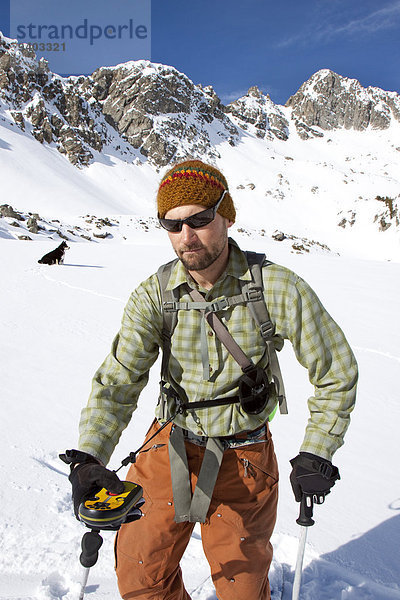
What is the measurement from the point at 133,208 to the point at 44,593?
202 ft

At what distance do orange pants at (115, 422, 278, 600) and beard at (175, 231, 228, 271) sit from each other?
872 mm

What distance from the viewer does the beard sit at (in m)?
1.74

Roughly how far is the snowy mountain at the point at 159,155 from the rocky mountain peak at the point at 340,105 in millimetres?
24355

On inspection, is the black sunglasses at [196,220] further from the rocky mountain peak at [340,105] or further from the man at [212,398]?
the rocky mountain peak at [340,105]

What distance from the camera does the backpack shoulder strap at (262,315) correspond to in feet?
5.62

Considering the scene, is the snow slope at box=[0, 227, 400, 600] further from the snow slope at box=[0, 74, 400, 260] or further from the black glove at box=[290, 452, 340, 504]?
the snow slope at box=[0, 74, 400, 260]

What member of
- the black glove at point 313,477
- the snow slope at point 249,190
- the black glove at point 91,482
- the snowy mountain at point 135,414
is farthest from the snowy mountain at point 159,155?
the black glove at point 91,482

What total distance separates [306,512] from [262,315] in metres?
0.85

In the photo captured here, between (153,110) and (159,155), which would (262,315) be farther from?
(153,110)

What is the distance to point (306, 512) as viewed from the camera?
1.65 m

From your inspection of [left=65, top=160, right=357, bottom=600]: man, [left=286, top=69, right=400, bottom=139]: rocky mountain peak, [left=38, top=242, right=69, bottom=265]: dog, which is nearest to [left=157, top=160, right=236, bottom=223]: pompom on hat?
[left=65, top=160, right=357, bottom=600]: man

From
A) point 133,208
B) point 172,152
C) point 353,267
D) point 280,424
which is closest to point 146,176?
point 172,152

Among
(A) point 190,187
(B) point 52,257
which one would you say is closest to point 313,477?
(A) point 190,187

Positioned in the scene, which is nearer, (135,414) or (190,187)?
(190,187)
